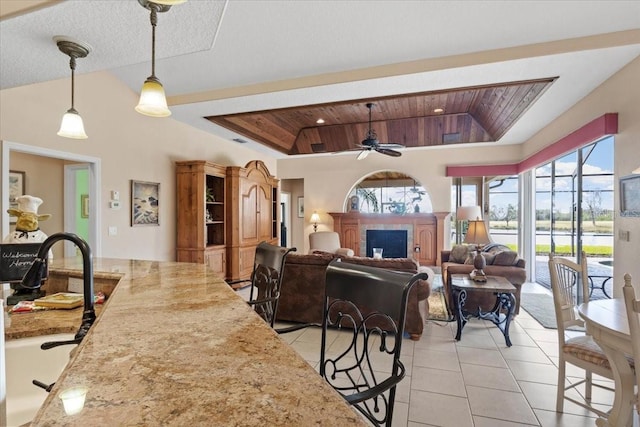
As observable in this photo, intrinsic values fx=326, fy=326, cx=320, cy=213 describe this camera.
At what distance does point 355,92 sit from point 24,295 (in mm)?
3481

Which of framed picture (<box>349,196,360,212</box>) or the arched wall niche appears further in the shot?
framed picture (<box>349,196,360,212</box>)

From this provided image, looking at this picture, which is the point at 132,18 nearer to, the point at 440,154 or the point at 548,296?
the point at 548,296

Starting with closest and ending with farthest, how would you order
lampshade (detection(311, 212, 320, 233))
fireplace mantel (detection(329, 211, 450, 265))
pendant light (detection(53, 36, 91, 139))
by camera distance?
1. pendant light (detection(53, 36, 91, 139))
2. fireplace mantel (detection(329, 211, 450, 265))
3. lampshade (detection(311, 212, 320, 233))

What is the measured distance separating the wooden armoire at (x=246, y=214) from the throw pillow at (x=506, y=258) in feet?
12.8

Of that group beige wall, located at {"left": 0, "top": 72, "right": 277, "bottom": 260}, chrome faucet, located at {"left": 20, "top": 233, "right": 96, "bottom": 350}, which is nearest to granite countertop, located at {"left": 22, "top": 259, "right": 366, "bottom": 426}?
chrome faucet, located at {"left": 20, "top": 233, "right": 96, "bottom": 350}

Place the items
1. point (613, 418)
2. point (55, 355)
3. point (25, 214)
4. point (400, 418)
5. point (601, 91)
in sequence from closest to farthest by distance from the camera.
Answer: point (55, 355), point (613, 418), point (25, 214), point (400, 418), point (601, 91)

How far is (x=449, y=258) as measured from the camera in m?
5.45

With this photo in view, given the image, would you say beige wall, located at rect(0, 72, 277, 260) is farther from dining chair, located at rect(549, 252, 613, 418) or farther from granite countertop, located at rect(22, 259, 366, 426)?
dining chair, located at rect(549, 252, 613, 418)

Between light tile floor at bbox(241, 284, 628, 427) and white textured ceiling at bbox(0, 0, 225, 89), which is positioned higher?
white textured ceiling at bbox(0, 0, 225, 89)

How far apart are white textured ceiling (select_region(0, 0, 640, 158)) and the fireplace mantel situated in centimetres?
341

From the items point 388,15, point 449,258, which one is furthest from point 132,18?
point 449,258

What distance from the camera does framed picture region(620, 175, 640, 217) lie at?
114 inches

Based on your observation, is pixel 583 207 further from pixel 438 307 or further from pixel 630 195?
pixel 438 307

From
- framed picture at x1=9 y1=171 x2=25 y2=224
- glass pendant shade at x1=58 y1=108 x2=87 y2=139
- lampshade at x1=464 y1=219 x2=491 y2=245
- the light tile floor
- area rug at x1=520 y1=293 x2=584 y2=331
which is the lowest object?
the light tile floor
